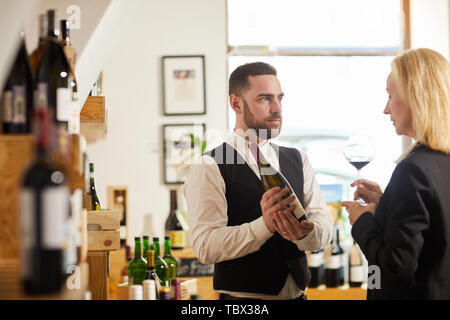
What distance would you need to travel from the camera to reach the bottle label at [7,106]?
1.04 metres

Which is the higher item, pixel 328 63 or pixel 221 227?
pixel 328 63

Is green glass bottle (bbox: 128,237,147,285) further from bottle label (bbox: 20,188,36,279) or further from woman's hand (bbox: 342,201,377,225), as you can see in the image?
bottle label (bbox: 20,188,36,279)

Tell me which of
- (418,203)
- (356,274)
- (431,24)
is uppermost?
(431,24)

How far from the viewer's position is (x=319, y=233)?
1780 millimetres

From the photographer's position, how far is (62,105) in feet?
3.65

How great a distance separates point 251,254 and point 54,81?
90cm

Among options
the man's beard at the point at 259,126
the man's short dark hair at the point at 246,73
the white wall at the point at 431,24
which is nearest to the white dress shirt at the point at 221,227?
the man's beard at the point at 259,126

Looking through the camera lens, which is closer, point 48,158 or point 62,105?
point 48,158

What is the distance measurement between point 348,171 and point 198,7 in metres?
1.40

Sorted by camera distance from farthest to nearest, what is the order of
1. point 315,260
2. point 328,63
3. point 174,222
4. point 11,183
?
point 328,63 → point 174,222 → point 315,260 → point 11,183

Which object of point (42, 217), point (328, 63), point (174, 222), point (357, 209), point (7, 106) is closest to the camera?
point (42, 217)

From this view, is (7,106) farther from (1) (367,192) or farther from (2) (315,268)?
(2) (315,268)

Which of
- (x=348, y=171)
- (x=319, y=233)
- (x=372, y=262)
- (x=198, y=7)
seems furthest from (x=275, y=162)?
(x=198, y=7)

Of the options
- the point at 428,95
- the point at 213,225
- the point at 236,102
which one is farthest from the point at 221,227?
the point at 428,95
